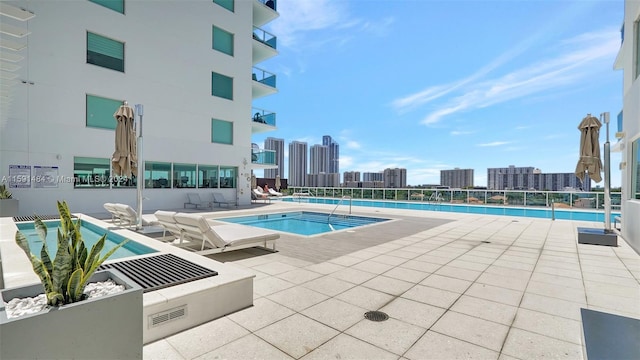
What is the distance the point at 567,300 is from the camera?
3439 millimetres

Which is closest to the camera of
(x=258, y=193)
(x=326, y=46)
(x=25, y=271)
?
(x=25, y=271)

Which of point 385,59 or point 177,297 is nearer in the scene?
point 177,297

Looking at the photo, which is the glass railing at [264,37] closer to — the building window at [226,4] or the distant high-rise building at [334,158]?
the building window at [226,4]

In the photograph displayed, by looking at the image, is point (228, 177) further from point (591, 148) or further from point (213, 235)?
point (591, 148)

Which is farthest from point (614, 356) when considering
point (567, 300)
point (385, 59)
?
point (385, 59)

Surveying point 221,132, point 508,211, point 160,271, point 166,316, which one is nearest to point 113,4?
point 221,132

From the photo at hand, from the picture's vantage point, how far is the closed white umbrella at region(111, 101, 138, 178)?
7199 mm

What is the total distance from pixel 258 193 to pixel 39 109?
39.5 feet

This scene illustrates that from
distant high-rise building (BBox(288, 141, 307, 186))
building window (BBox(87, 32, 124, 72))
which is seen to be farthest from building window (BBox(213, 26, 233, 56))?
distant high-rise building (BBox(288, 141, 307, 186))

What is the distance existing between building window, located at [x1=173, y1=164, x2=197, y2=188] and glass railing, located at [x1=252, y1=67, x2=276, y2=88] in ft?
22.2

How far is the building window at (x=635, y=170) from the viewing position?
22.5 ft

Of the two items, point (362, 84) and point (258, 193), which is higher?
point (362, 84)

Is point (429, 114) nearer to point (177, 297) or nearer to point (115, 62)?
point (115, 62)

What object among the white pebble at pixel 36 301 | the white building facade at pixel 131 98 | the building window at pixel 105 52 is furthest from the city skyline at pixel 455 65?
the white pebble at pixel 36 301
